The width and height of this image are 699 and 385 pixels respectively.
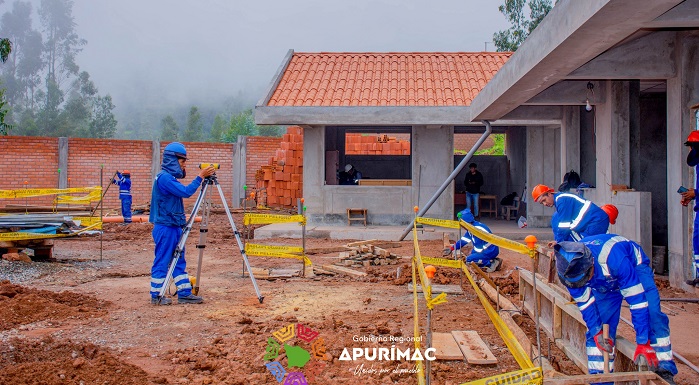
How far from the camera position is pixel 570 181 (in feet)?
40.9

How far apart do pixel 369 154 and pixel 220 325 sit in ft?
60.6

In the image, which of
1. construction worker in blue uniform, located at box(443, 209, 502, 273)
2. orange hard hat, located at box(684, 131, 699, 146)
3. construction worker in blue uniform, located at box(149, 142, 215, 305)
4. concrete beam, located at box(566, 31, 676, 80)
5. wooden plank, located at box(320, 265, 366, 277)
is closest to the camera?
orange hard hat, located at box(684, 131, 699, 146)

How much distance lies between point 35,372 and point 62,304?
2.76m

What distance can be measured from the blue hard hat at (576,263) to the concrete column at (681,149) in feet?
14.7

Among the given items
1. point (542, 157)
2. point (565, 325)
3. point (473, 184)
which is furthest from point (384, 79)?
point (565, 325)

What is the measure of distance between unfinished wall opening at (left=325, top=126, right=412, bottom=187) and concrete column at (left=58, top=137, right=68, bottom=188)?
11.5 metres

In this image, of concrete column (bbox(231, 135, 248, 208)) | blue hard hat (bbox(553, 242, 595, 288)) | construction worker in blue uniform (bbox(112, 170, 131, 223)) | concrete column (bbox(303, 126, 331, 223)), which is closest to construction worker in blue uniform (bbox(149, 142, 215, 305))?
blue hard hat (bbox(553, 242, 595, 288))

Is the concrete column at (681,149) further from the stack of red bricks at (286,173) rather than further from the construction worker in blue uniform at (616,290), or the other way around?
the stack of red bricks at (286,173)

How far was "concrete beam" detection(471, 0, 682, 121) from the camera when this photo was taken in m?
4.77

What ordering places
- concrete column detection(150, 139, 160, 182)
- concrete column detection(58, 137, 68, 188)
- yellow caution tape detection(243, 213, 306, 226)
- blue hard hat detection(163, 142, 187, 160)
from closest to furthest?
1. blue hard hat detection(163, 142, 187, 160)
2. yellow caution tape detection(243, 213, 306, 226)
3. concrete column detection(58, 137, 68, 188)
4. concrete column detection(150, 139, 160, 182)

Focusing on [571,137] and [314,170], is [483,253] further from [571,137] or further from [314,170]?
[314,170]

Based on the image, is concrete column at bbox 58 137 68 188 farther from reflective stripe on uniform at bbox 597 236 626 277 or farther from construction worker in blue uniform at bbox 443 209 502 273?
reflective stripe on uniform at bbox 597 236 626 277

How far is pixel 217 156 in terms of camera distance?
83.9 ft

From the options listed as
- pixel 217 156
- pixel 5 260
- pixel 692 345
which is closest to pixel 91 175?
pixel 217 156
